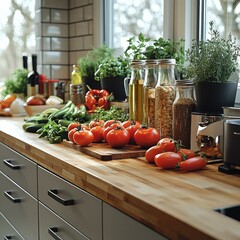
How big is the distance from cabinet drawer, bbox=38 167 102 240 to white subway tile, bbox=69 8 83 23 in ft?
6.00

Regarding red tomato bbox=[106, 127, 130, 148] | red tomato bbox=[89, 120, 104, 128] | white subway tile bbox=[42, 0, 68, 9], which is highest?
white subway tile bbox=[42, 0, 68, 9]

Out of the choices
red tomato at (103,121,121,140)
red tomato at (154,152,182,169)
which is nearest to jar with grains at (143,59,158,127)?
red tomato at (103,121,121,140)

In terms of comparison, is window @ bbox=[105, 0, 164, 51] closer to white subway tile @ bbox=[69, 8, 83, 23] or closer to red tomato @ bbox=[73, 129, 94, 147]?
white subway tile @ bbox=[69, 8, 83, 23]

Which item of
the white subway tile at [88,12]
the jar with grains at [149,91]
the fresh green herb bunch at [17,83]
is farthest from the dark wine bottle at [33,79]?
the jar with grains at [149,91]

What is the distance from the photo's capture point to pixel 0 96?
382 centimetres

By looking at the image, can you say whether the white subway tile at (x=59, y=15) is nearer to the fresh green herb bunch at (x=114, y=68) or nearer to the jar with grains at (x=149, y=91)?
the fresh green herb bunch at (x=114, y=68)

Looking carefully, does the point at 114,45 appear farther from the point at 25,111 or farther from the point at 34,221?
the point at 34,221

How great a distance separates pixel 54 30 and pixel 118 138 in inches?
80.4

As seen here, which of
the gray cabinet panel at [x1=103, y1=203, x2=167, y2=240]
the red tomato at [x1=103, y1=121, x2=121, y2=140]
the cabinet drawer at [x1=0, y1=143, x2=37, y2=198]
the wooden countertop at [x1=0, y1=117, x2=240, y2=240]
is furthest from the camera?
the cabinet drawer at [x1=0, y1=143, x2=37, y2=198]

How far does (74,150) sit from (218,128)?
1.92 feet

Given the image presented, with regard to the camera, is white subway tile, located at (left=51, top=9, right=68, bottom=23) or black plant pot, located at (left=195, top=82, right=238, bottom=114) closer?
black plant pot, located at (left=195, top=82, right=238, bottom=114)

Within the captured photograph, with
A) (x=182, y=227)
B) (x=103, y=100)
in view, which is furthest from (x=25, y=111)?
(x=182, y=227)

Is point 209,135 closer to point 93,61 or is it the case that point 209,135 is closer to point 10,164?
point 10,164

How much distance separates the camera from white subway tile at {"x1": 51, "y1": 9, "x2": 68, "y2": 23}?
3633 mm
